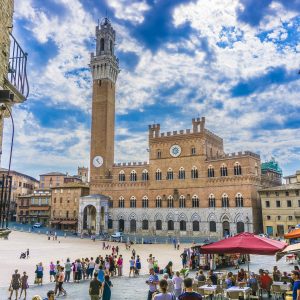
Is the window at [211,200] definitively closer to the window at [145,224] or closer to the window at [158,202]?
the window at [158,202]

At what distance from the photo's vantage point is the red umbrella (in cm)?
1084

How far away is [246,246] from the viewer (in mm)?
11039

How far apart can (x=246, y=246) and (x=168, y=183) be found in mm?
41485

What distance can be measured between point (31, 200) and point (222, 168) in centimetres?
4503

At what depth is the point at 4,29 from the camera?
246 inches

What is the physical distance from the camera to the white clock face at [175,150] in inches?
→ 2068

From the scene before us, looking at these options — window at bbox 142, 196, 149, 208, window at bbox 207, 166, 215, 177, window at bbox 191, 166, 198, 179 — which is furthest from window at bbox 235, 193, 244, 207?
window at bbox 142, 196, 149, 208

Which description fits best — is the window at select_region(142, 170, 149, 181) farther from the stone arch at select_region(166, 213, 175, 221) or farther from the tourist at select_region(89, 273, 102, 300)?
the tourist at select_region(89, 273, 102, 300)

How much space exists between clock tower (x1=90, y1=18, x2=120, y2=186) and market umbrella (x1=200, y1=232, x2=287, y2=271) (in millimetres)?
46801

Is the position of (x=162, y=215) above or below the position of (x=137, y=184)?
below

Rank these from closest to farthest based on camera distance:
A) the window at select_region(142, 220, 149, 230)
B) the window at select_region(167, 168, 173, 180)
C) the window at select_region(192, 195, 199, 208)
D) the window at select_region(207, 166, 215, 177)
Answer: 1. the window at select_region(207, 166, 215, 177)
2. the window at select_region(192, 195, 199, 208)
3. the window at select_region(167, 168, 173, 180)
4. the window at select_region(142, 220, 149, 230)

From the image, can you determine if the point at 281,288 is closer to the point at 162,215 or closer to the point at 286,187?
the point at 286,187

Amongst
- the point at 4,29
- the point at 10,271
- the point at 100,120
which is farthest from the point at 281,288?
the point at 100,120

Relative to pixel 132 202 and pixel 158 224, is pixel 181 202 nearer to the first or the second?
pixel 158 224
